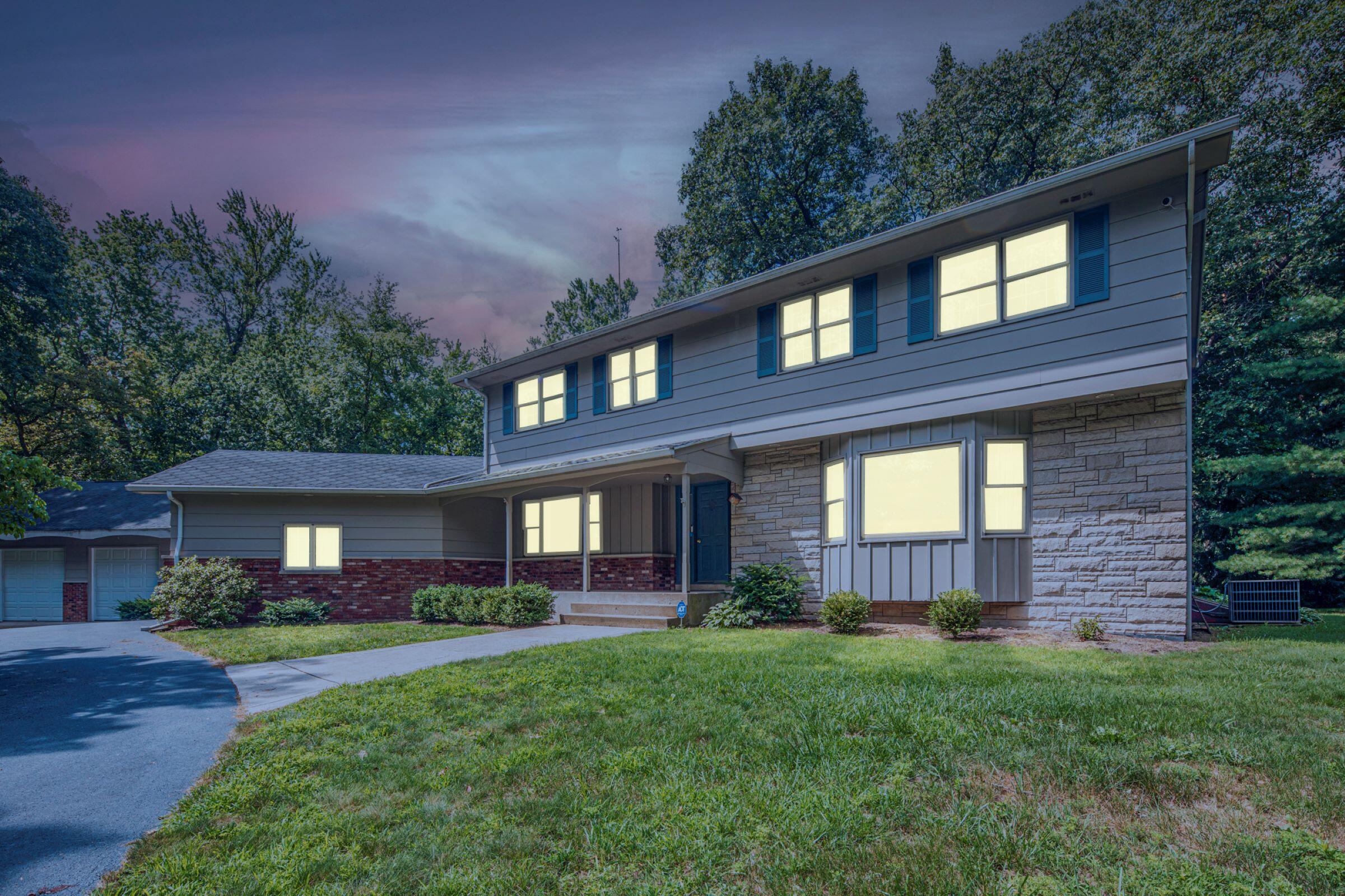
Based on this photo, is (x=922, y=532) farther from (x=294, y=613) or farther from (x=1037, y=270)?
(x=294, y=613)

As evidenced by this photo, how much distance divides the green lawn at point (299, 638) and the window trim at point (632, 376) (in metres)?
4.81

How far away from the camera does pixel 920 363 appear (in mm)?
9938

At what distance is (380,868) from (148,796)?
2.00 metres

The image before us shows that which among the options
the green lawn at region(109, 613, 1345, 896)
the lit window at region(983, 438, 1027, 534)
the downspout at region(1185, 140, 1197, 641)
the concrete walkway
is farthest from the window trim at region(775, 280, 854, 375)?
the green lawn at region(109, 613, 1345, 896)

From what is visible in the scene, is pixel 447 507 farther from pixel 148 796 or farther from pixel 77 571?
pixel 148 796

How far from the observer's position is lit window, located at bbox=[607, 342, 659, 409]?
13531 millimetres

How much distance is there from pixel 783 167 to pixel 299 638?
20.3 m

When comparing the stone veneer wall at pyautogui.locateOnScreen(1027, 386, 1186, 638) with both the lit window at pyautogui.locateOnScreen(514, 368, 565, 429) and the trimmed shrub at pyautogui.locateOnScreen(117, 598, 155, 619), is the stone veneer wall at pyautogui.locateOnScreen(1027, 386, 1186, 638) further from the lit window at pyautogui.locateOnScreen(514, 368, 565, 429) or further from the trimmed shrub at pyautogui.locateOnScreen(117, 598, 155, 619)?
the trimmed shrub at pyautogui.locateOnScreen(117, 598, 155, 619)

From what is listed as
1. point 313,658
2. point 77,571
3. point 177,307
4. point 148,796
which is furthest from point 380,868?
point 177,307

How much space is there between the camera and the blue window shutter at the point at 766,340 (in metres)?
11.7

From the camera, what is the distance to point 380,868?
3.05 m

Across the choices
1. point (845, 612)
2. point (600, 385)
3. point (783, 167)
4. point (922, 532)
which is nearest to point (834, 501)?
point (922, 532)

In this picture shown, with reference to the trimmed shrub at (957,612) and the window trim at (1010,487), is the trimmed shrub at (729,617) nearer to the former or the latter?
the trimmed shrub at (957,612)

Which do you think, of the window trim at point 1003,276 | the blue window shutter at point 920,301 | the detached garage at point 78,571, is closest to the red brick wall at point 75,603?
the detached garage at point 78,571
